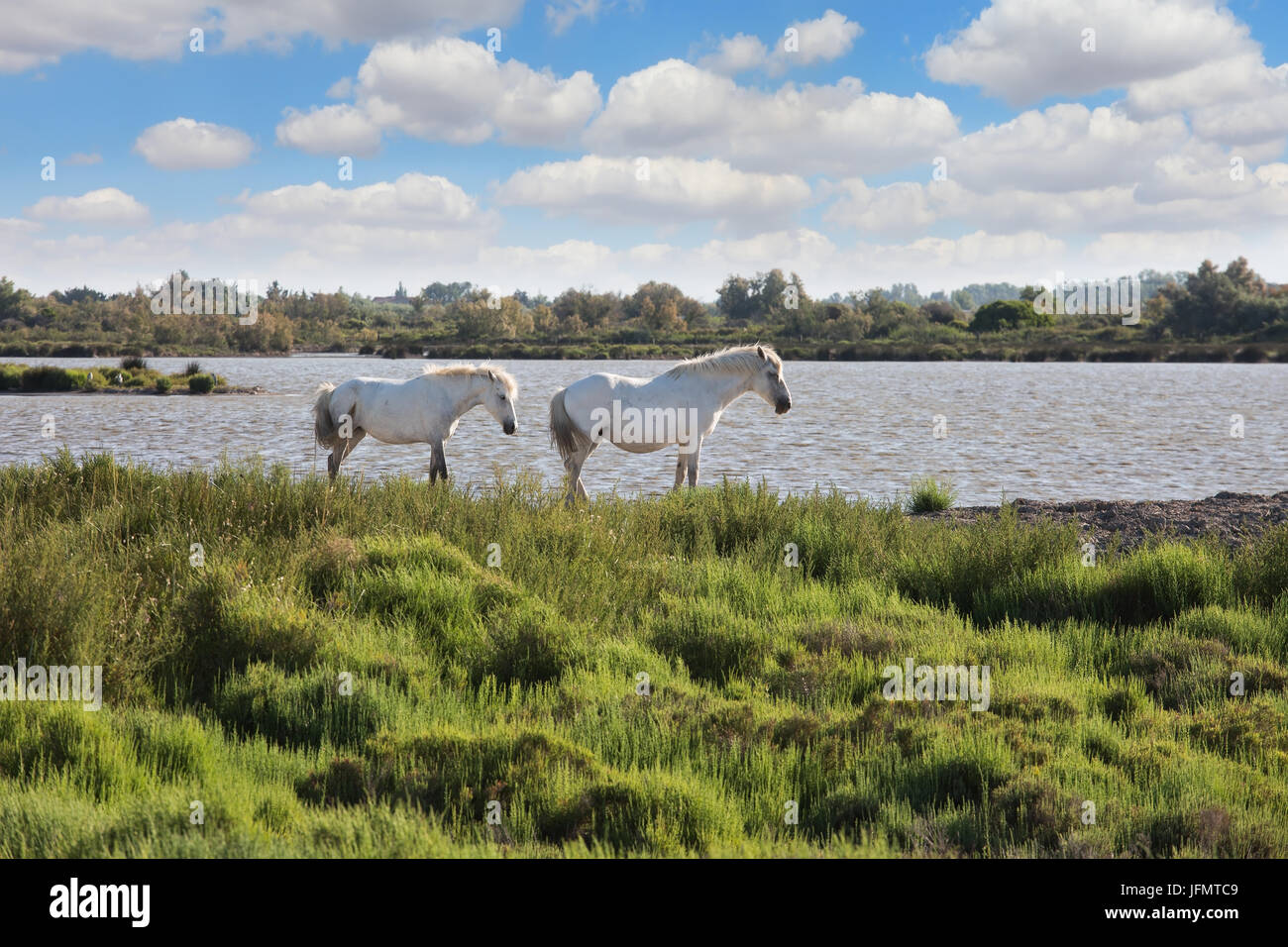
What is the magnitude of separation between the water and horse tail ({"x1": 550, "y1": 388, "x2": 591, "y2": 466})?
167 centimetres

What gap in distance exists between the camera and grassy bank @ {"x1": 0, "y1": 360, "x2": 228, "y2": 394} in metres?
42.5

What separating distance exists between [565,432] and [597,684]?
22.7 feet

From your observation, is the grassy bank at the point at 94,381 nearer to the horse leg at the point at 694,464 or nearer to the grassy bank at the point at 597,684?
the horse leg at the point at 694,464

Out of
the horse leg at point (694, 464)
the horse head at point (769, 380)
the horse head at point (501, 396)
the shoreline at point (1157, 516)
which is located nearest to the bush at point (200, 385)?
the horse head at point (501, 396)

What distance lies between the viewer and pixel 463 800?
4.35m

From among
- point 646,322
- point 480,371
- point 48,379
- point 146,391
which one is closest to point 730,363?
point 480,371

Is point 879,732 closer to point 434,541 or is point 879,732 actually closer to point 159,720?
point 159,720

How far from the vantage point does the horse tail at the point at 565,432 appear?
12359 mm

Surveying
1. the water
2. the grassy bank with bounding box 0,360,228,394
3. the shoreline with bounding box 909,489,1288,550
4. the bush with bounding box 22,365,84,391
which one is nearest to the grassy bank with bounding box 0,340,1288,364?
the water

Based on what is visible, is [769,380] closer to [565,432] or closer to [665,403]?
[665,403]

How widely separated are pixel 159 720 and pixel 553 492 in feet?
19.1

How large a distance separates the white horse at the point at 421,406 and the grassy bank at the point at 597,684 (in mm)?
4272

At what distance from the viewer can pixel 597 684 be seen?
5781mm
